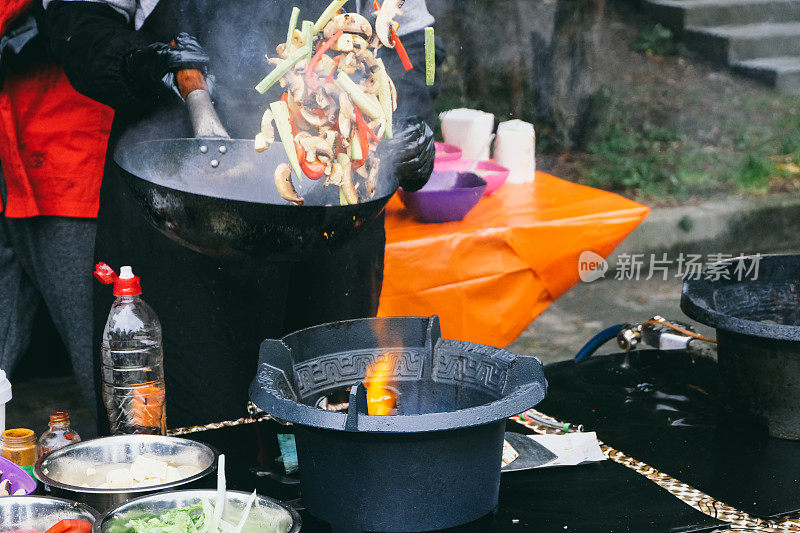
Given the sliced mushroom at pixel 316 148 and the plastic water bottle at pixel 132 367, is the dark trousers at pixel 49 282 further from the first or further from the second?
the sliced mushroom at pixel 316 148

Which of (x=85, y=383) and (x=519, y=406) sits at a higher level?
(x=519, y=406)

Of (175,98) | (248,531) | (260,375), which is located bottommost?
(248,531)

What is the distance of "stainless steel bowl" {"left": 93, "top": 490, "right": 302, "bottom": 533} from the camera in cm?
153

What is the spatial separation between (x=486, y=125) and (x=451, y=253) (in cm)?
98

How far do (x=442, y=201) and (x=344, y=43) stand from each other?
4.96 feet

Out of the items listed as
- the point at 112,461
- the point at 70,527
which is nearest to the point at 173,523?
the point at 70,527

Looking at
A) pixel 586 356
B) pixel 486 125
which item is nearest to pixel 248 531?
pixel 586 356

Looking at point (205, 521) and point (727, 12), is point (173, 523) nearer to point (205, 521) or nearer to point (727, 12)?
point (205, 521)

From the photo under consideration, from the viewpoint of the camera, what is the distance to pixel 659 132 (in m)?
8.93

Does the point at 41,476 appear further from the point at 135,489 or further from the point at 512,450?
the point at 512,450

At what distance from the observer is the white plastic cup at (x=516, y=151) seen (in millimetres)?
4078

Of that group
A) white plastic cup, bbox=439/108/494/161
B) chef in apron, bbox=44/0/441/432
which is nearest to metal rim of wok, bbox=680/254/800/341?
chef in apron, bbox=44/0/441/432

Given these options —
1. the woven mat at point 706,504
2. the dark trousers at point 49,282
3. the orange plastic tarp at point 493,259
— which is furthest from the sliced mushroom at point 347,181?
the dark trousers at point 49,282

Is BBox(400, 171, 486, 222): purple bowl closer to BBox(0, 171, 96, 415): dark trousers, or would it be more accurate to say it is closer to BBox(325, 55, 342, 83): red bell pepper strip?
BBox(0, 171, 96, 415): dark trousers
